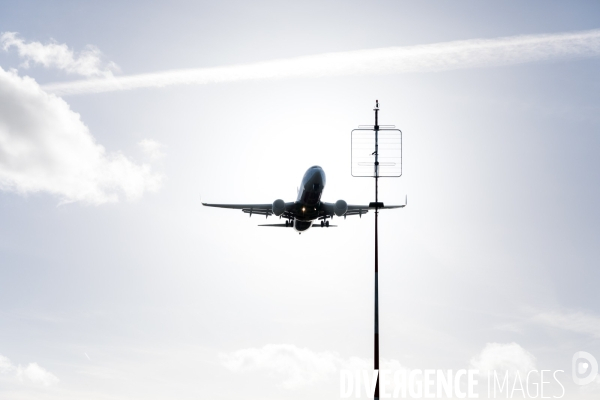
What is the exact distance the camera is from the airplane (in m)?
74.4

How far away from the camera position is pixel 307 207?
3155 inches

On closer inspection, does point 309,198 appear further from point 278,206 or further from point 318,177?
point 318,177

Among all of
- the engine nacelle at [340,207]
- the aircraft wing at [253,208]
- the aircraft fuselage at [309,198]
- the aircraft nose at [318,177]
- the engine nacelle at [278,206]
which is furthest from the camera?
the aircraft wing at [253,208]

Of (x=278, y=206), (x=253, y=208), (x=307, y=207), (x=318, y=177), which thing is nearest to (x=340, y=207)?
(x=307, y=207)

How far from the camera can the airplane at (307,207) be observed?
74375mm

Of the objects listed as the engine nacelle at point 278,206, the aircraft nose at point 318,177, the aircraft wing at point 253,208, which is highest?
the aircraft wing at point 253,208

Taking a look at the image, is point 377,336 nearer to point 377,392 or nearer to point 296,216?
point 377,392

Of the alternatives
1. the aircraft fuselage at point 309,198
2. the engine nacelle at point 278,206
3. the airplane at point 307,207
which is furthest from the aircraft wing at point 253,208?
the engine nacelle at point 278,206

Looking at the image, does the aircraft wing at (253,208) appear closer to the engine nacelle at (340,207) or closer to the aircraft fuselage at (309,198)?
the aircraft fuselage at (309,198)

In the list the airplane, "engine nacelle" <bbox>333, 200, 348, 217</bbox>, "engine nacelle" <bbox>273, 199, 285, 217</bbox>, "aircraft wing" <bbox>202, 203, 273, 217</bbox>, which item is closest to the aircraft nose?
the airplane

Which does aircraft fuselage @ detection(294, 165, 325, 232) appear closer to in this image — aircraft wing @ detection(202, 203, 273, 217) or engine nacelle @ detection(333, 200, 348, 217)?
engine nacelle @ detection(333, 200, 348, 217)

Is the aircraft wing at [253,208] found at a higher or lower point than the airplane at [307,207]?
higher

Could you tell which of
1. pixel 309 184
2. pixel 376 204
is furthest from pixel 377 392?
pixel 309 184

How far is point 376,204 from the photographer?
48.2 metres
